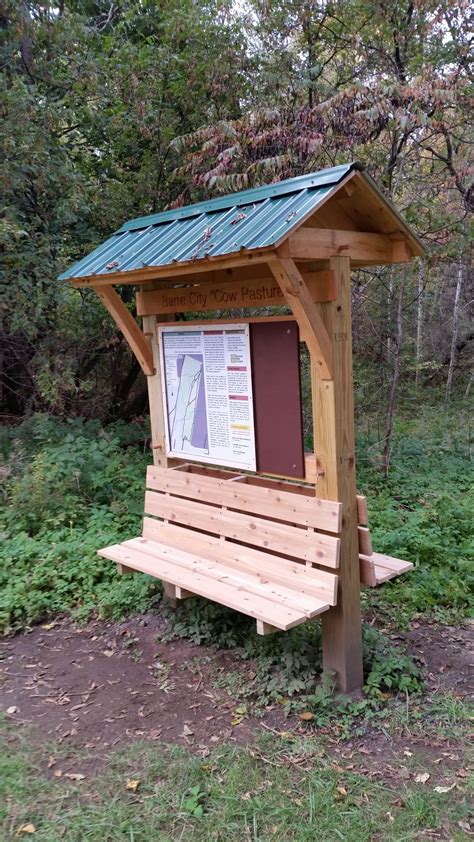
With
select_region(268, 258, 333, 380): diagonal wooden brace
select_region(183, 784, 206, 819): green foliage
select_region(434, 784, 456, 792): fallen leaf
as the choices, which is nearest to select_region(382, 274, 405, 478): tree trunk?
select_region(268, 258, 333, 380): diagonal wooden brace

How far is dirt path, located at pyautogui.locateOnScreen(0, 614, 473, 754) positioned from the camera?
3385mm

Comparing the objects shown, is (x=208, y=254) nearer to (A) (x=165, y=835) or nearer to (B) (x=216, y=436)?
(B) (x=216, y=436)

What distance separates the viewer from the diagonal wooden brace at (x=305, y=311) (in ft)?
10.3

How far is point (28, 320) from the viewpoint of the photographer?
7.27 meters

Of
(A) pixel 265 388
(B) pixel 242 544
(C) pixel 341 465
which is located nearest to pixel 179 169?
(A) pixel 265 388

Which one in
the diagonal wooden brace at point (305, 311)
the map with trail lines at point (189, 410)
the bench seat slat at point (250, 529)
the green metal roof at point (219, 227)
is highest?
the green metal roof at point (219, 227)

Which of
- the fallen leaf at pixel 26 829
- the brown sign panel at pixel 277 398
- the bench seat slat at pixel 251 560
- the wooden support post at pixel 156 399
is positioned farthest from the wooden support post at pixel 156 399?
the fallen leaf at pixel 26 829

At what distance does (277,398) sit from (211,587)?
1217 mm

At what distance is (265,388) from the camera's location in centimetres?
381

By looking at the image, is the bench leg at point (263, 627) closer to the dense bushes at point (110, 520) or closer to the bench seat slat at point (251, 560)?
the bench seat slat at point (251, 560)

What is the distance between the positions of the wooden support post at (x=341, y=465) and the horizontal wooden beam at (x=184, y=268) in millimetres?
544

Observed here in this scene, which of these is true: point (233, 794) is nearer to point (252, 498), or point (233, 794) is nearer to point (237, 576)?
point (237, 576)

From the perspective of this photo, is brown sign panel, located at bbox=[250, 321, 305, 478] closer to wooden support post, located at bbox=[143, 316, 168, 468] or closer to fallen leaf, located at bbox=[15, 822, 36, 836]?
wooden support post, located at bbox=[143, 316, 168, 468]

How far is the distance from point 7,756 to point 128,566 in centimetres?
144
